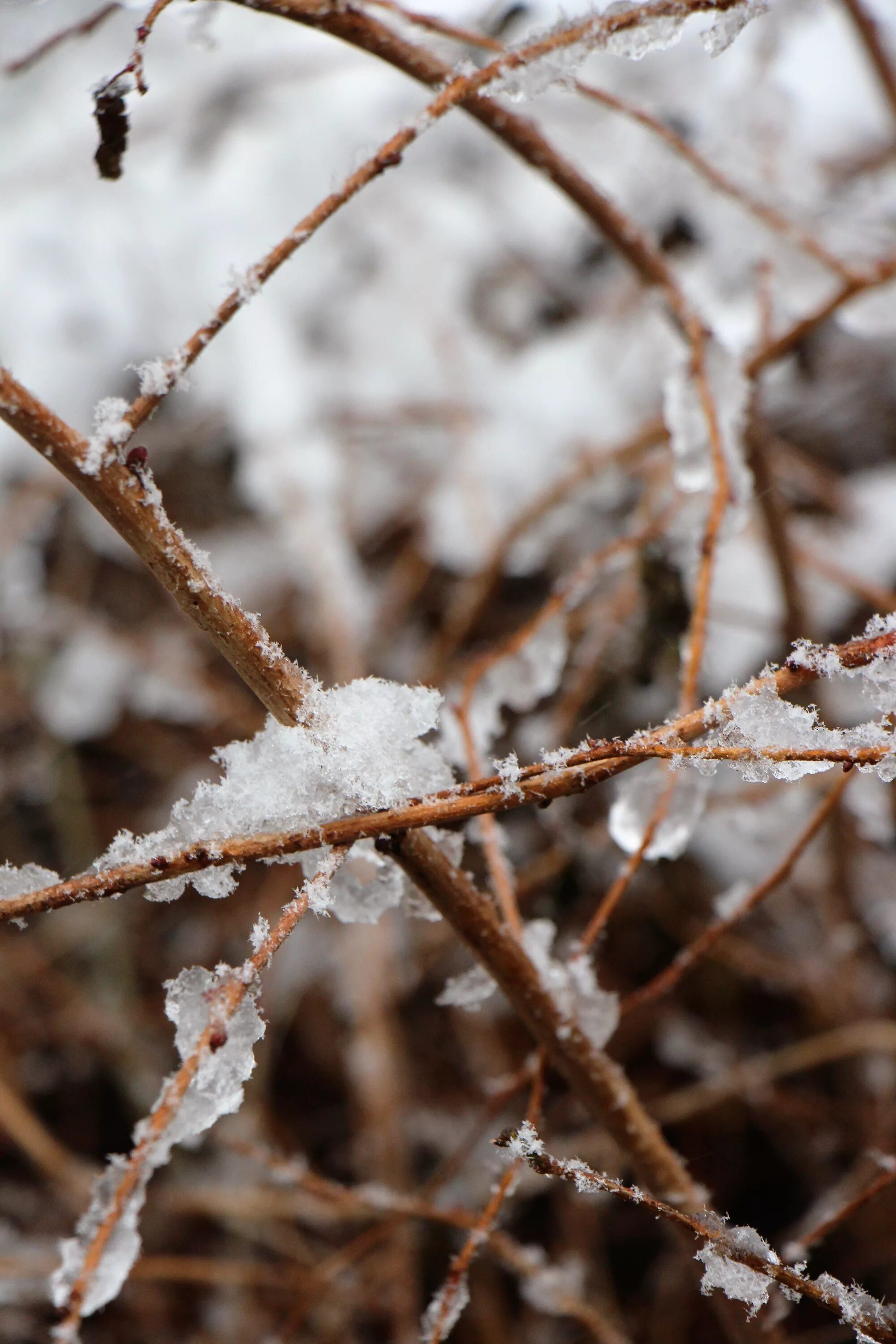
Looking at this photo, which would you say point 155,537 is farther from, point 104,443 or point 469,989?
point 469,989

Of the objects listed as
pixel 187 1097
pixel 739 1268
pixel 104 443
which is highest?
pixel 104 443

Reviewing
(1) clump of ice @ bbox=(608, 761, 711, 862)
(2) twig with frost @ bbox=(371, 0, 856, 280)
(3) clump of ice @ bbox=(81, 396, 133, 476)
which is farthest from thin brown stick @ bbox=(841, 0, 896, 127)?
(3) clump of ice @ bbox=(81, 396, 133, 476)

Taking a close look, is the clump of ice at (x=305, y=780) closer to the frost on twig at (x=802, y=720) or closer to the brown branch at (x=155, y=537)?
the brown branch at (x=155, y=537)

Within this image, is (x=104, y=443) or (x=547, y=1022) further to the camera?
(x=547, y=1022)

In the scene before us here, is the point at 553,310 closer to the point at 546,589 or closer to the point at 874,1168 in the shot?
the point at 546,589

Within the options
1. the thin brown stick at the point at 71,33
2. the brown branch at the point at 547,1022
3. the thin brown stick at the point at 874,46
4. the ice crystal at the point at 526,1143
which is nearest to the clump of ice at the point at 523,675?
Result: the brown branch at the point at 547,1022

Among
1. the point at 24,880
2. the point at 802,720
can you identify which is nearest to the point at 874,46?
the point at 802,720

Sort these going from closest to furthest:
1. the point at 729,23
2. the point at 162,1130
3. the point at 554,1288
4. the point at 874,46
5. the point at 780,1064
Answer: the point at 162,1130
the point at 729,23
the point at 554,1288
the point at 874,46
the point at 780,1064
